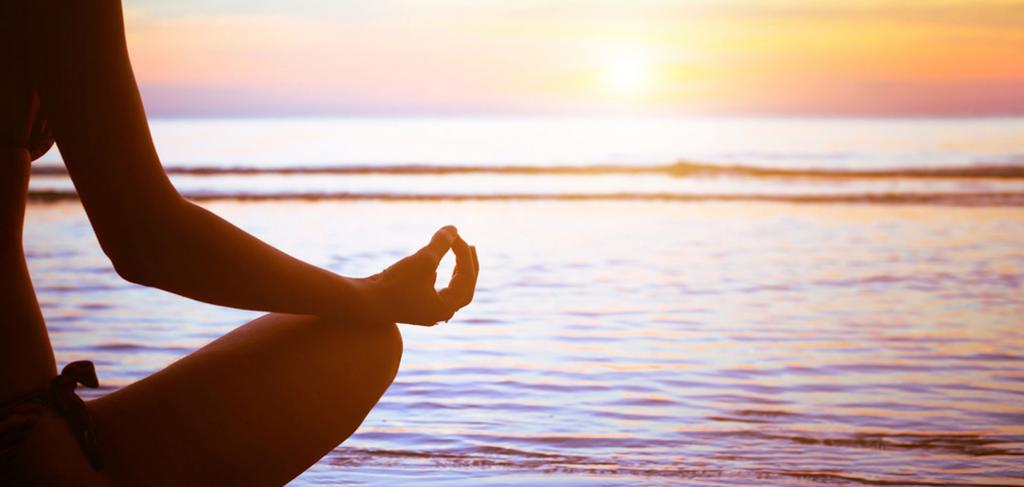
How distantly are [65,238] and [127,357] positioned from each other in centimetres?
679

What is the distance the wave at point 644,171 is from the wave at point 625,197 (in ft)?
14.6

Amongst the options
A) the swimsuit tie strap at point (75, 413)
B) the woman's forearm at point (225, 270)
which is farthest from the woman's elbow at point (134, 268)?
the swimsuit tie strap at point (75, 413)

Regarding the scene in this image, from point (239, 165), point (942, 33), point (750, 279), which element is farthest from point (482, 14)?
point (750, 279)

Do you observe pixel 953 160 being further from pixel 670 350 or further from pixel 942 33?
pixel 670 350

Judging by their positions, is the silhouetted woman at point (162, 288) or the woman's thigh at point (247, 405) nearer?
the silhouetted woman at point (162, 288)

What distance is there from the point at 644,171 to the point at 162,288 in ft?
78.0

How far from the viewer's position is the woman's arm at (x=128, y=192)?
102 cm

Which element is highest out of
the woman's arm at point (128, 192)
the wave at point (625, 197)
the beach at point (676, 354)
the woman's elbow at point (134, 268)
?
the wave at point (625, 197)

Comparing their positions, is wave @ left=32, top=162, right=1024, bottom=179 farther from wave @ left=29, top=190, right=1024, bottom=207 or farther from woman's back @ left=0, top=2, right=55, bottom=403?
woman's back @ left=0, top=2, right=55, bottom=403

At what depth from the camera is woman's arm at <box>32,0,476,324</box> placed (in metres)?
1.02

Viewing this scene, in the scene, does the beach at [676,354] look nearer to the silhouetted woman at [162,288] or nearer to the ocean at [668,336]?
the ocean at [668,336]

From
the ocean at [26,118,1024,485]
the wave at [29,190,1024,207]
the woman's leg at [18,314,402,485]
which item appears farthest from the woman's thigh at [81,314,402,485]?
the wave at [29,190,1024,207]

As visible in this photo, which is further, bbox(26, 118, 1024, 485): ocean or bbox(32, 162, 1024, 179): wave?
bbox(32, 162, 1024, 179): wave

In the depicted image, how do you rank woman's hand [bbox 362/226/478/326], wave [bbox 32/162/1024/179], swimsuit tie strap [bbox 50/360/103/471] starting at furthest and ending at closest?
wave [bbox 32/162/1024/179] → woman's hand [bbox 362/226/478/326] → swimsuit tie strap [bbox 50/360/103/471]
